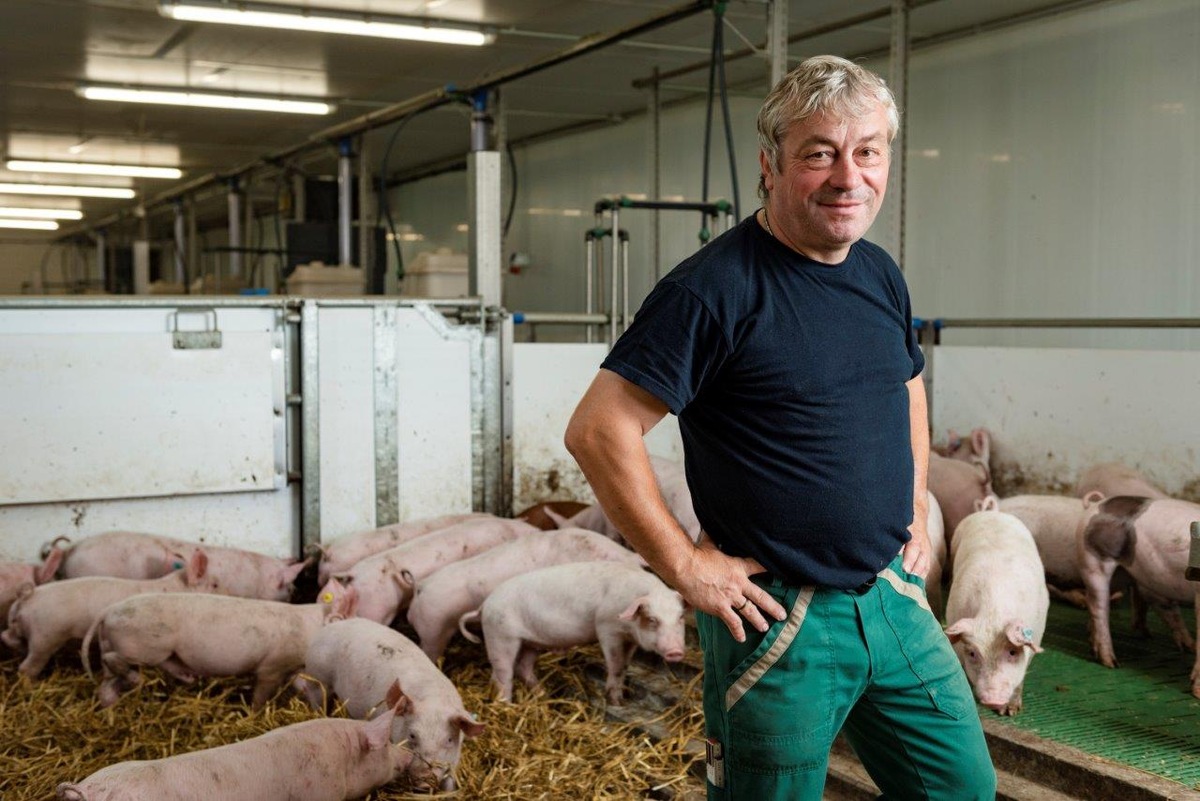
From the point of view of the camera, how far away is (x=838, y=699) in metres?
2.17

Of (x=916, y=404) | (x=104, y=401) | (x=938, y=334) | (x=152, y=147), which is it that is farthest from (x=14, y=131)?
(x=916, y=404)

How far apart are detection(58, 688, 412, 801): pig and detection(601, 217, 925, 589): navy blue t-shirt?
1667mm

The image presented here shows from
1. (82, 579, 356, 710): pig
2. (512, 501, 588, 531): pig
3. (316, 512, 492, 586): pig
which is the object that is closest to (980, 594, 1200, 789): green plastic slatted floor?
(512, 501, 588, 531): pig

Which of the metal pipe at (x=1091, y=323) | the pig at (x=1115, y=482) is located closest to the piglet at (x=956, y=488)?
the pig at (x=1115, y=482)

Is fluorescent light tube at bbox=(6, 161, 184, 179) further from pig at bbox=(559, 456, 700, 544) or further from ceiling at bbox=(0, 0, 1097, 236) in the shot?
pig at bbox=(559, 456, 700, 544)

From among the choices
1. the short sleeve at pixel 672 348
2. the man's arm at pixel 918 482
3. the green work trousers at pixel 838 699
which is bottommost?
the green work trousers at pixel 838 699

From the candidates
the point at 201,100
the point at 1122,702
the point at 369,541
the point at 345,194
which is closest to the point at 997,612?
the point at 1122,702

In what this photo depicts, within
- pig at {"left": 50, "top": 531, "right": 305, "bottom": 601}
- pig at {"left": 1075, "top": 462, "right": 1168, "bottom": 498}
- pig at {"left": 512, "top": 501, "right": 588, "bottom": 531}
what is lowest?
pig at {"left": 50, "top": 531, "right": 305, "bottom": 601}

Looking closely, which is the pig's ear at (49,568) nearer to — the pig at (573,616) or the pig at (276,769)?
the pig at (573,616)

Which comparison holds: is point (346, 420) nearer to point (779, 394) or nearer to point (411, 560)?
point (411, 560)

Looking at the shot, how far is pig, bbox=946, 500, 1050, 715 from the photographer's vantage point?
3852mm

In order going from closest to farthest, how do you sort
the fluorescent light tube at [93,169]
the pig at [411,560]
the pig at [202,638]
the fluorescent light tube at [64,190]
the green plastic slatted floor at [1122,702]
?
1. the green plastic slatted floor at [1122,702]
2. the pig at [202,638]
3. the pig at [411,560]
4. the fluorescent light tube at [93,169]
5. the fluorescent light tube at [64,190]

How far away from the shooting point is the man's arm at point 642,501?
211 cm

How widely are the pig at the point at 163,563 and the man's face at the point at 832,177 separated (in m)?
3.95
